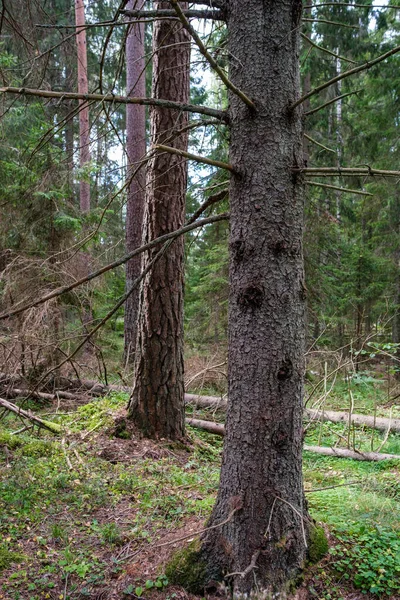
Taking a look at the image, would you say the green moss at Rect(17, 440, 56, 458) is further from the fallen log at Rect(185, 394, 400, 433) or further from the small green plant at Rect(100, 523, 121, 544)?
the fallen log at Rect(185, 394, 400, 433)

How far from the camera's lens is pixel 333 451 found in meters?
5.95

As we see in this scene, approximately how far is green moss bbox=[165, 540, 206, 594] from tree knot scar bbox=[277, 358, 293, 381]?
1245mm

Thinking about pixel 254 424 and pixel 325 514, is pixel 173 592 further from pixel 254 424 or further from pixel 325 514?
pixel 325 514

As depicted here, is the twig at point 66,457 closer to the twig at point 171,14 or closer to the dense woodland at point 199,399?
the dense woodland at point 199,399

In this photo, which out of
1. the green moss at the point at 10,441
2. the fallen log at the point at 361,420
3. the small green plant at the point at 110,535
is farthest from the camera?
the fallen log at the point at 361,420

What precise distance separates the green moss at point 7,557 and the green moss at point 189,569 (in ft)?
3.53

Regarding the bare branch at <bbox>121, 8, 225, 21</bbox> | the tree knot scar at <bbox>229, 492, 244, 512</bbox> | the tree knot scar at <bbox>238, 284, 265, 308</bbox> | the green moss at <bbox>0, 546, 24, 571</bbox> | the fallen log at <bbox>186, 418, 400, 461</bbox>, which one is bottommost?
the fallen log at <bbox>186, 418, 400, 461</bbox>

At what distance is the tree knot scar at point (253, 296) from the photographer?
8.13 ft

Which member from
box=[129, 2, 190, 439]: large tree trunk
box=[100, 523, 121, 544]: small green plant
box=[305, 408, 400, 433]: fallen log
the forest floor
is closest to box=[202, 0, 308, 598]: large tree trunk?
the forest floor

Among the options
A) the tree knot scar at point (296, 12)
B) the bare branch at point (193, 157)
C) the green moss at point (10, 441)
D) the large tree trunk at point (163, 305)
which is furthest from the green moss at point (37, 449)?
the tree knot scar at point (296, 12)

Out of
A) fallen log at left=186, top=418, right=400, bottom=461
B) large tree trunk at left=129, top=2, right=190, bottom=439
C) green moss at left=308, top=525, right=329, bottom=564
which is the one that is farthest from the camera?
fallen log at left=186, top=418, right=400, bottom=461

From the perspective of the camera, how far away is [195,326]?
12.8m

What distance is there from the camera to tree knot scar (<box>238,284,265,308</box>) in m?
2.48

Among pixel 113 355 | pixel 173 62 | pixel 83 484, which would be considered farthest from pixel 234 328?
pixel 113 355
